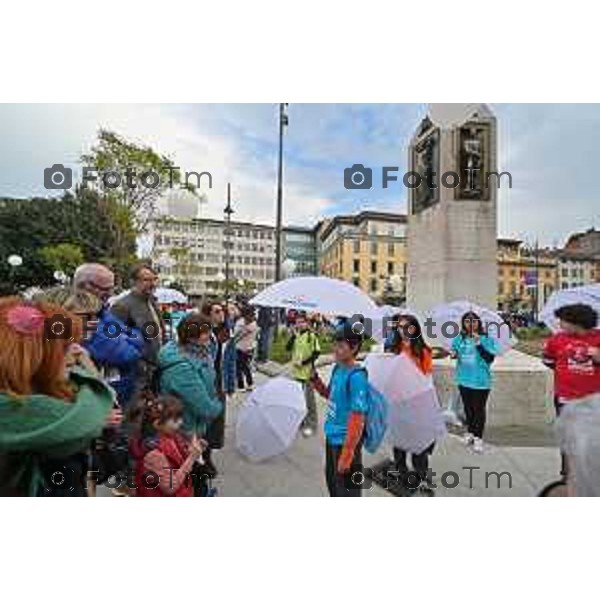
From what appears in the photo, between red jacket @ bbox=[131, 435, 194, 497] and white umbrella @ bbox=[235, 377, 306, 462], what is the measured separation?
1.68 meters

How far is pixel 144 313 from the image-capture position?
4.42 meters

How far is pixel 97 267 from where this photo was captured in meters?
4.13

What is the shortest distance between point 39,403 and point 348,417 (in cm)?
182

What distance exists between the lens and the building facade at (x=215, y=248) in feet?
25.6

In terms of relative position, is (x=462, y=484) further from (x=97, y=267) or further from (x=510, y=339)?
(x=97, y=267)

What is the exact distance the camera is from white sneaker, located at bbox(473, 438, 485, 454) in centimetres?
560

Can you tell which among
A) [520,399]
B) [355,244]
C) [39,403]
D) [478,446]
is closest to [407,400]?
[478,446]

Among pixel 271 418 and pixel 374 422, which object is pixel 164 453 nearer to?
pixel 374 422

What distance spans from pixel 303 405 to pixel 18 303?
3195 millimetres

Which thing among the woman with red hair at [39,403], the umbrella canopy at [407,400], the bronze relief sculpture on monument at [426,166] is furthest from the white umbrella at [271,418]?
the bronze relief sculpture on monument at [426,166]

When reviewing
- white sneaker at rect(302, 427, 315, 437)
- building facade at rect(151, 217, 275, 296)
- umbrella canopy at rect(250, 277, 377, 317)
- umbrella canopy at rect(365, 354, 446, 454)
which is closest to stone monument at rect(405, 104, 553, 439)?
white sneaker at rect(302, 427, 315, 437)

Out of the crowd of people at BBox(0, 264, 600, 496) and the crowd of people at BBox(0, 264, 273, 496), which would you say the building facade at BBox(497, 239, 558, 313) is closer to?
the crowd of people at BBox(0, 264, 600, 496)

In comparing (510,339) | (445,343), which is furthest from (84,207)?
(510,339)

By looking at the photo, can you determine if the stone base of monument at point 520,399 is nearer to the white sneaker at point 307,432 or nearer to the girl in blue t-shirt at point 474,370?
the girl in blue t-shirt at point 474,370
